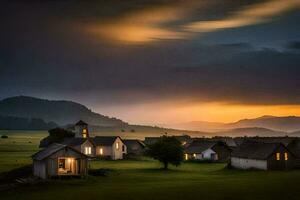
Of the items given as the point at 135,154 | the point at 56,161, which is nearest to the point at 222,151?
the point at 135,154

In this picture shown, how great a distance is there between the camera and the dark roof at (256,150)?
9233 cm

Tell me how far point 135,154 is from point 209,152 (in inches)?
1021

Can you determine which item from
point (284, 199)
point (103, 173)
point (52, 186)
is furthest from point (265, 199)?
point (103, 173)

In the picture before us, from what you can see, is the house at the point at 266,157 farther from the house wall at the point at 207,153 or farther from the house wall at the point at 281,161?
the house wall at the point at 207,153

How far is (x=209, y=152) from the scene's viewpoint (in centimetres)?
13775

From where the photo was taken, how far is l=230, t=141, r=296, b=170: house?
91625 mm

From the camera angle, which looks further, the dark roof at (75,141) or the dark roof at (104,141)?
Result: the dark roof at (104,141)

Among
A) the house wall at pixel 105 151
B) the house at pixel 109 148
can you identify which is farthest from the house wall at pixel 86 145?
the house at pixel 109 148

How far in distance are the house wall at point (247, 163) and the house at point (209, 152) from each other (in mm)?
33795

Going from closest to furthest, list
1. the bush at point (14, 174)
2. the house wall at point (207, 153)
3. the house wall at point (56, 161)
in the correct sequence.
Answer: the house wall at point (56, 161), the bush at point (14, 174), the house wall at point (207, 153)

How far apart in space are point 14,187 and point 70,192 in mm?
10333

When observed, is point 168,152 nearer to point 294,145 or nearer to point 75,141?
point 294,145

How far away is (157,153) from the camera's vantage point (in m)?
103

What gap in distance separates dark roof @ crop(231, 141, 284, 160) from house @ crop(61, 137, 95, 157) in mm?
→ 43614
